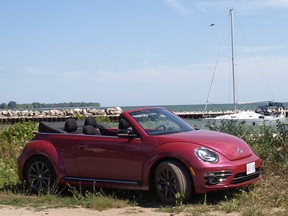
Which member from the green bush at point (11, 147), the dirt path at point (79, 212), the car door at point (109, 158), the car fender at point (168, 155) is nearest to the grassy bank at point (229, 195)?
the green bush at point (11, 147)

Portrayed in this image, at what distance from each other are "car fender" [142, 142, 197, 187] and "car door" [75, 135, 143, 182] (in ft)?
0.46

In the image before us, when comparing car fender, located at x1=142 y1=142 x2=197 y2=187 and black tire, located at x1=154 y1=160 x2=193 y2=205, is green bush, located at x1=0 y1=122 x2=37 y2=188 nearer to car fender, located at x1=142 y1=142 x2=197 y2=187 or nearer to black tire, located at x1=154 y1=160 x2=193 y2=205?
car fender, located at x1=142 y1=142 x2=197 y2=187

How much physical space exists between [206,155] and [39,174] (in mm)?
3401

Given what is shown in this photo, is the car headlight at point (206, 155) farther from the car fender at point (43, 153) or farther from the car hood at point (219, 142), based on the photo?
the car fender at point (43, 153)

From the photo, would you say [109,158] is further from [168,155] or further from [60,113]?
[60,113]

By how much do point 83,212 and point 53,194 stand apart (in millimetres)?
1414

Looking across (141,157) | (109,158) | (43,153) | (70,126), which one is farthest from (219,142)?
(43,153)

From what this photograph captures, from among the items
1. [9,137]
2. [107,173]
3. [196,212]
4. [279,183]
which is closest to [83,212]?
[107,173]

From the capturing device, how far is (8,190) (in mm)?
10547

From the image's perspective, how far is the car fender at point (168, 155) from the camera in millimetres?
8477

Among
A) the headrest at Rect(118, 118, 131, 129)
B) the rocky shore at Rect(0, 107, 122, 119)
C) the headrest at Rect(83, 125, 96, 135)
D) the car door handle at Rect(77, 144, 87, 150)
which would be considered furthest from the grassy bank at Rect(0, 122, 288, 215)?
the rocky shore at Rect(0, 107, 122, 119)

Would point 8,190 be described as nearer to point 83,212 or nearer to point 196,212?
point 83,212

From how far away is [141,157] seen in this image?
8.95 metres

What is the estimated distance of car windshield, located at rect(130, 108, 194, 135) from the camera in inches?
368
